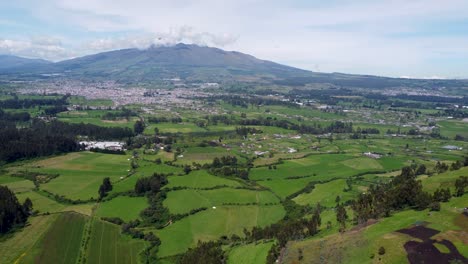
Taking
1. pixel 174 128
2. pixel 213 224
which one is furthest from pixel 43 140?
pixel 213 224

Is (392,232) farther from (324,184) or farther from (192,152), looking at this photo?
(192,152)

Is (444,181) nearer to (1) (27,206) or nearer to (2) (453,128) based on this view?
(1) (27,206)

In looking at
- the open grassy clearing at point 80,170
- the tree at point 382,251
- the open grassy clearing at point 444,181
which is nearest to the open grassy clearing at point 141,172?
the open grassy clearing at point 80,170

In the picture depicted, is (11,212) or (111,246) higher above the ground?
(11,212)

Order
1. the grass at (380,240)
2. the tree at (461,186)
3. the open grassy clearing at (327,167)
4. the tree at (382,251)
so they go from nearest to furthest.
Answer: the tree at (382,251), the grass at (380,240), the tree at (461,186), the open grassy clearing at (327,167)

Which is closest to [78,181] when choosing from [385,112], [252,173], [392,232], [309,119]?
[252,173]

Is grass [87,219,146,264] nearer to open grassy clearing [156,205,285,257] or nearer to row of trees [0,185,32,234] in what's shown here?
open grassy clearing [156,205,285,257]

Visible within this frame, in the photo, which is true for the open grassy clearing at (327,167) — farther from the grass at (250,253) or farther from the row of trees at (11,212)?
the row of trees at (11,212)
